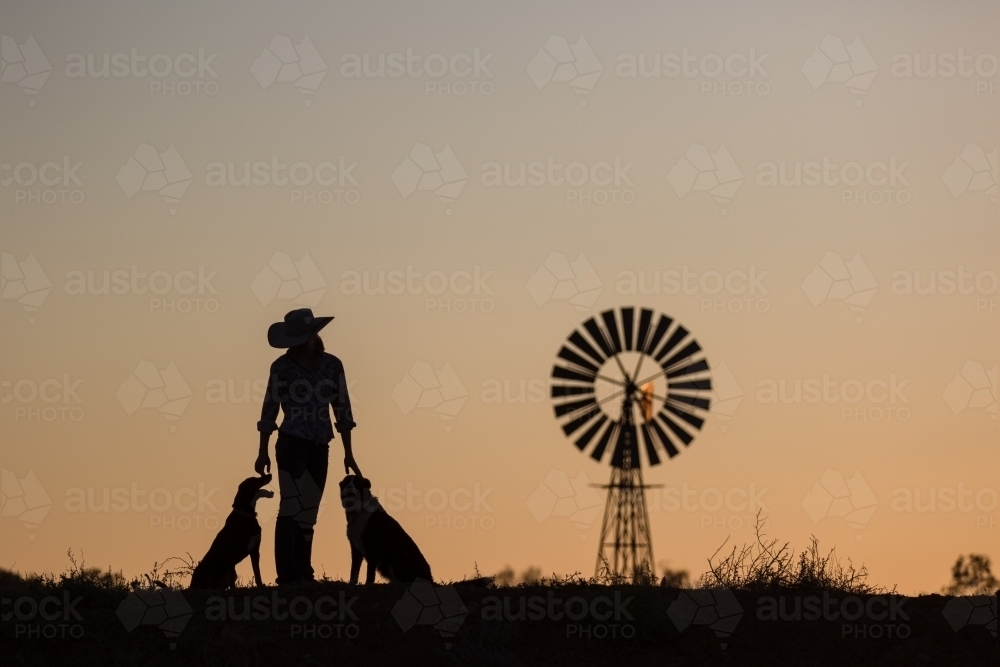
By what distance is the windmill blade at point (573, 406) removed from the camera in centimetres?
2902

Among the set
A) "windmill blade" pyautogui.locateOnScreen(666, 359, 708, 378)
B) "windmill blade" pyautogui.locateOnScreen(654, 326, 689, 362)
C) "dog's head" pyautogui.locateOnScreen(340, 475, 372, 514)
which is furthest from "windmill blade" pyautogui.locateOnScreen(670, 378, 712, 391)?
"dog's head" pyautogui.locateOnScreen(340, 475, 372, 514)

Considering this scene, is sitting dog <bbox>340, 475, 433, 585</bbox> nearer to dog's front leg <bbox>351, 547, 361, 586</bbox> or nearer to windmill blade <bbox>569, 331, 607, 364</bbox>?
dog's front leg <bbox>351, 547, 361, 586</bbox>

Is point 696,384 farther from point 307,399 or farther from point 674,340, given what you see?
point 307,399

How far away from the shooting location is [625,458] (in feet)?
96.0

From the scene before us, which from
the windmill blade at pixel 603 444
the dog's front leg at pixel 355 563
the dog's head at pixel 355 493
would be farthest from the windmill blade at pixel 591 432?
the dog's front leg at pixel 355 563

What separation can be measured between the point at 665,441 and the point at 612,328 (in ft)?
7.96

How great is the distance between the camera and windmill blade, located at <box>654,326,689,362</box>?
28.2 m

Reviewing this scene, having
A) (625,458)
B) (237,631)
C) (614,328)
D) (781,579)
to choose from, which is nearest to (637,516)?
(625,458)

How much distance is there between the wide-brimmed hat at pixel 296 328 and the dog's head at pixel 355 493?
1.47 meters

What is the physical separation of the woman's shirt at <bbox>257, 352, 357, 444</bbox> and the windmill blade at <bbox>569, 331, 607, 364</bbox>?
1483 cm

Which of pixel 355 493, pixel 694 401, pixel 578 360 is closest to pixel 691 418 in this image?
pixel 694 401

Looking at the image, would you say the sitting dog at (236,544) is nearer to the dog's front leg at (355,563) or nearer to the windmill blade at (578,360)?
the dog's front leg at (355,563)

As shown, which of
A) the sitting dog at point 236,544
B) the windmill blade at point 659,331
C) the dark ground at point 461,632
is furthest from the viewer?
the windmill blade at point 659,331

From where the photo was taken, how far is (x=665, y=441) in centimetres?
2902
